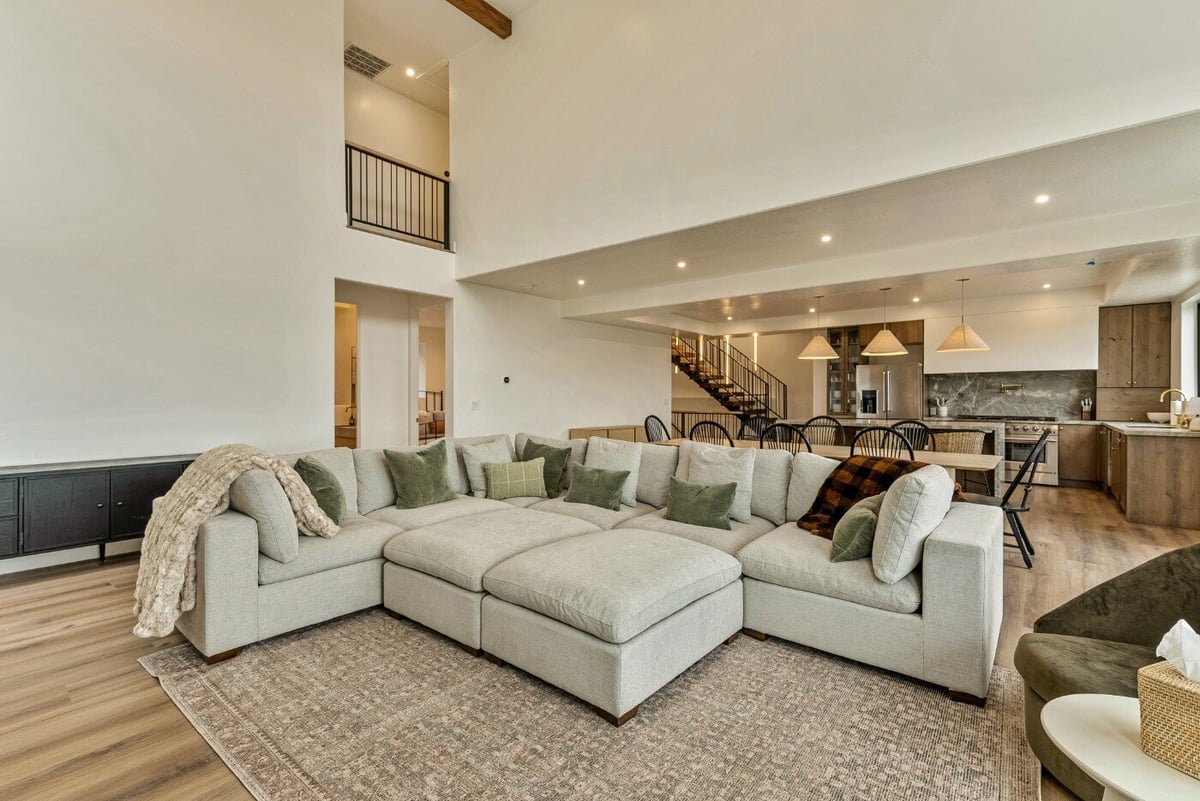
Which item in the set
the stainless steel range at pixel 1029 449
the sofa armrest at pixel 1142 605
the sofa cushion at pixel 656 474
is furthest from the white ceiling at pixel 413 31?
the stainless steel range at pixel 1029 449

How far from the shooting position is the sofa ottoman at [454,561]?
2.71m

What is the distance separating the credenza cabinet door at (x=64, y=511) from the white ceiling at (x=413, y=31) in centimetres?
517

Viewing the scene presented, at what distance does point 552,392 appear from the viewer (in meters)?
8.01

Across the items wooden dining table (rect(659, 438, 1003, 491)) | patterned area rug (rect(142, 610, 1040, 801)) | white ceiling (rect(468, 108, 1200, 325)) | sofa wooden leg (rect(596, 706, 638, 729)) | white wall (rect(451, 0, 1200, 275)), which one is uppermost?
white wall (rect(451, 0, 1200, 275))

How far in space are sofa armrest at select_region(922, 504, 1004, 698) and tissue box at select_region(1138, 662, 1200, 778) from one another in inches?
43.2

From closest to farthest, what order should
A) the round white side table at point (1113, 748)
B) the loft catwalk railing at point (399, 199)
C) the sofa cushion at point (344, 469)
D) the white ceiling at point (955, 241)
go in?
the round white side table at point (1113, 748) < the white ceiling at point (955, 241) < the sofa cushion at point (344, 469) < the loft catwalk railing at point (399, 199)

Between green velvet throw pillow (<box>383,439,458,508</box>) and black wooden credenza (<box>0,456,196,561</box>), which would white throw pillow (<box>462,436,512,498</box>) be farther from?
black wooden credenza (<box>0,456,196,561</box>)

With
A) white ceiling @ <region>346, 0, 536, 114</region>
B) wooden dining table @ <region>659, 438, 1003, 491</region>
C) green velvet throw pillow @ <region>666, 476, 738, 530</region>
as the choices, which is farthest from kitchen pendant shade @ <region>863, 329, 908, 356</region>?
white ceiling @ <region>346, 0, 536, 114</region>

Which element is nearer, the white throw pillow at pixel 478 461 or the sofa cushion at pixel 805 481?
the sofa cushion at pixel 805 481

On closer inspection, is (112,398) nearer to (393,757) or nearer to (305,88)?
(305,88)

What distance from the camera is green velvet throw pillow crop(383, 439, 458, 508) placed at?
12.9ft

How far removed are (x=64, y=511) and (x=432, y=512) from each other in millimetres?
2575

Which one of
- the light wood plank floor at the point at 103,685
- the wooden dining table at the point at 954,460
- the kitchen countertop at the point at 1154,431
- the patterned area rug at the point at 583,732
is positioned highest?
the kitchen countertop at the point at 1154,431

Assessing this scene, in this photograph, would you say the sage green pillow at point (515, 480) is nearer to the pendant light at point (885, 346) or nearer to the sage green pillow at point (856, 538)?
the sage green pillow at point (856, 538)
